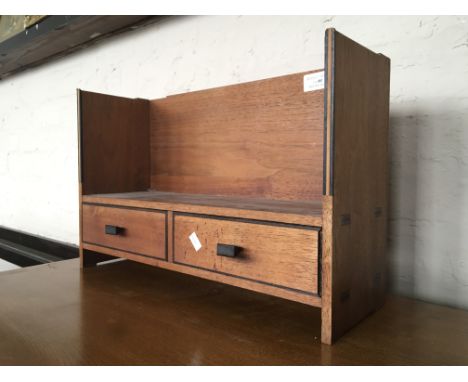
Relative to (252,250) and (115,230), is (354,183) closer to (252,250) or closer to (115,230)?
(252,250)

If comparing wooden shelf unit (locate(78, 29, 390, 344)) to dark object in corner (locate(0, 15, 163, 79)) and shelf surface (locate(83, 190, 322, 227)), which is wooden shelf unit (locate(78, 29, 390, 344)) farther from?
dark object in corner (locate(0, 15, 163, 79))

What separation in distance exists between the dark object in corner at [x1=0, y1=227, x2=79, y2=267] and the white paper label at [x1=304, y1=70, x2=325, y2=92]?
5.29 feet

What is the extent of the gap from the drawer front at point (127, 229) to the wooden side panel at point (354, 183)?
467mm

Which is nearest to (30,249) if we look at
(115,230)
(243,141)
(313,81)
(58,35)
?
(58,35)

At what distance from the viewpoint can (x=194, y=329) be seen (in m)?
0.82

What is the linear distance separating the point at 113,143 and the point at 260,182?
53 cm

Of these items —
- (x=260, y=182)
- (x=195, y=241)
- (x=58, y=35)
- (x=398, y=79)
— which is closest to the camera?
(x=195, y=241)

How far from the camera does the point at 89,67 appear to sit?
6.94 feet

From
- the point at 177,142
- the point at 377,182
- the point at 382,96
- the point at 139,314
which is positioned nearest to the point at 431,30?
the point at 382,96

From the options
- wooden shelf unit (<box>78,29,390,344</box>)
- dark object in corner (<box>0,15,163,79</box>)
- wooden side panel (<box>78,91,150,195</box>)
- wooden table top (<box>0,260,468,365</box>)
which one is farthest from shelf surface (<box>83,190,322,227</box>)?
dark object in corner (<box>0,15,163,79</box>)

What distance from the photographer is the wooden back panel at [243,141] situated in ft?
3.61

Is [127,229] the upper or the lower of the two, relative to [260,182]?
lower

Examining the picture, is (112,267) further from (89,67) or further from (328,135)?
(89,67)

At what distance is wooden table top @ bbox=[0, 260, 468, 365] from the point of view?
695 millimetres
